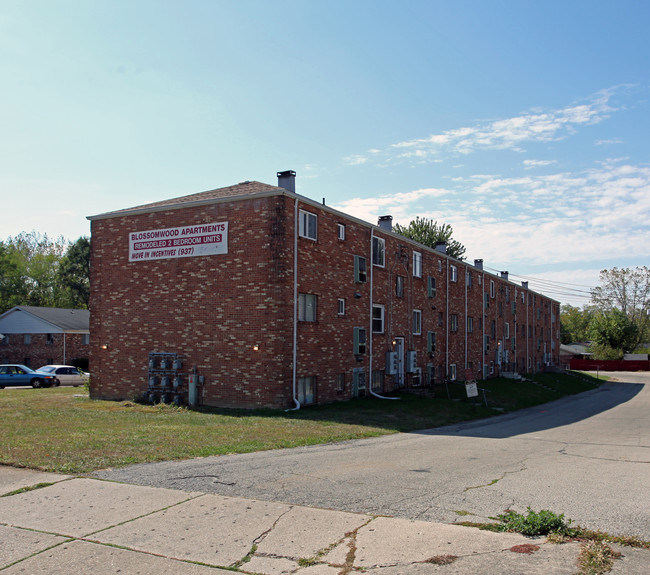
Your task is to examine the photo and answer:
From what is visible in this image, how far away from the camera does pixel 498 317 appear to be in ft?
151

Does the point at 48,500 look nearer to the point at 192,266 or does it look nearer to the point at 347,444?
the point at 347,444

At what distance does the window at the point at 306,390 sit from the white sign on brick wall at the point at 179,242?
5.50 meters

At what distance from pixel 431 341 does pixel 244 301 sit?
15.3 meters

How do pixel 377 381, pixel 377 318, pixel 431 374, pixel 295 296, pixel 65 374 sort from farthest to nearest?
pixel 65 374 < pixel 431 374 < pixel 377 318 < pixel 377 381 < pixel 295 296

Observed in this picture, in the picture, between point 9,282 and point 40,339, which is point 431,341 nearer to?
point 40,339

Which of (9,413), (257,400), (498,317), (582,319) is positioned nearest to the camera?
(9,413)

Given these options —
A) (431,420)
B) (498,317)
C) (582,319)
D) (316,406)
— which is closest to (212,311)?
(316,406)

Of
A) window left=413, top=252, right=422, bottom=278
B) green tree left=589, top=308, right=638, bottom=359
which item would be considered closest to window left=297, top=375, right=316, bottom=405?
window left=413, top=252, right=422, bottom=278

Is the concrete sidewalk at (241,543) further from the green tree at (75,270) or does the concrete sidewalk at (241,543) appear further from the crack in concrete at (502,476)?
the green tree at (75,270)

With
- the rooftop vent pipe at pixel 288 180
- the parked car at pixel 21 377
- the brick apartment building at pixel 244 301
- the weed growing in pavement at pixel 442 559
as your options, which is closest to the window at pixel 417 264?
the brick apartment building at pixel 244 301

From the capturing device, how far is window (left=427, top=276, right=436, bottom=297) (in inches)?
1305

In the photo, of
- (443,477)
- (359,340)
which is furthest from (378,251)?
(443,477)

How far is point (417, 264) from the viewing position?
31938 millimetres

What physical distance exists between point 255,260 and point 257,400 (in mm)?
4870
